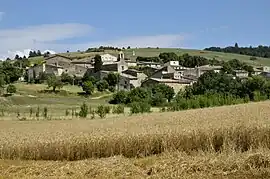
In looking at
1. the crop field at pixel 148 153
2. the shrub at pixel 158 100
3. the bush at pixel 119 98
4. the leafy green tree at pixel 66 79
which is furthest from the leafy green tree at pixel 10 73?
the crop field at pixel 148 153

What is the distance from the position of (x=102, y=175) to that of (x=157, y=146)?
17.7ft

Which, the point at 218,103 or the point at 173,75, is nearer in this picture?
the point at 218,103

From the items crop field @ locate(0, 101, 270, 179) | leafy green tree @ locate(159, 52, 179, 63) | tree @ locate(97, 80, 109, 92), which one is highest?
leafy green tree @ locate(159, 52, 179, 63)

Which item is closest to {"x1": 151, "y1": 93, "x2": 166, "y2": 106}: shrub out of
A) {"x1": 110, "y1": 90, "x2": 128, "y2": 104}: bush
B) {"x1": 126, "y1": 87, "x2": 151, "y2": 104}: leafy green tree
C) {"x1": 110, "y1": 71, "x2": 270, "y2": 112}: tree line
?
{"x1": 110, "y1": 71, "x2": 270, "y2": 112}: tree line

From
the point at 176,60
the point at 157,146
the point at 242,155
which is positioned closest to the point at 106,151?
the point at 157,146

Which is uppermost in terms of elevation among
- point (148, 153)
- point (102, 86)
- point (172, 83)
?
point (148, 153)

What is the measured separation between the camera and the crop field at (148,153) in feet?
51.2

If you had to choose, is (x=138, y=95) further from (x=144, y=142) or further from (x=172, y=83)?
(x=144, y=142)

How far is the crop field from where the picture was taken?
15609 millimetres

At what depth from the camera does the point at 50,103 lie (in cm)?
8800

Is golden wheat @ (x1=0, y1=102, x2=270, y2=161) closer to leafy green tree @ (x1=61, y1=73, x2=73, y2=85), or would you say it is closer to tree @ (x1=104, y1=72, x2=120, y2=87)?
tree @ (x1=104, y1=72, x2=120, y2=87)

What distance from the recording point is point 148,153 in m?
21.0

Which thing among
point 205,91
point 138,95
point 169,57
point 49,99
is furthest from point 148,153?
point 169,57

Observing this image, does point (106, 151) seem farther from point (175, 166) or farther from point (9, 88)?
point (9, 88)
